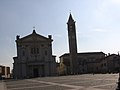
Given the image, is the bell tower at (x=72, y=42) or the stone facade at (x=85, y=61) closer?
the bell tower at (x=72, y=42)

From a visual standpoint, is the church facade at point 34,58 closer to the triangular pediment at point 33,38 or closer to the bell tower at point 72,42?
the triangular pediment at point 33,38

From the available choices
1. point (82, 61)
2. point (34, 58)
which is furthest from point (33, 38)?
point (82, 61)

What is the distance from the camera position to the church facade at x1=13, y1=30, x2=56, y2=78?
225 feet

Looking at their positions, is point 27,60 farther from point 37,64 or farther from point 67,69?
point 67,69

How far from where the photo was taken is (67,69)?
100062 millimetres

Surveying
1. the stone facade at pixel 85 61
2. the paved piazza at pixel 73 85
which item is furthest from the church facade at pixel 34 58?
the paved piazza at pixel 73 85

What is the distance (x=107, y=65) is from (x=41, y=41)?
34.7 meters

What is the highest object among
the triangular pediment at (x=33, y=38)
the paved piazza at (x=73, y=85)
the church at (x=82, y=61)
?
the triangular pediment at (x=33, y=38)

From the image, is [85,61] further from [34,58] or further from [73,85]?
[73,85]

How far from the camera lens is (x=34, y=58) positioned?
69.4 metres

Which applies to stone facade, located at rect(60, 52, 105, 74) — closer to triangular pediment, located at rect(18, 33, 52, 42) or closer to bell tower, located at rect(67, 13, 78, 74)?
bell tower, located at rect(67, 13, 78, 74)

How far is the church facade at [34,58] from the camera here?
6844 centimetres

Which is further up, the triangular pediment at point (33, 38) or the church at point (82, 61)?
the triangular pediment at point (33, 38)

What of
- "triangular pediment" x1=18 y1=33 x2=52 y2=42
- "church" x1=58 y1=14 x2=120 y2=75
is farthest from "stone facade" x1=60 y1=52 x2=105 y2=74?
"triangular pediment" x1=18 y1=33 x2=52 y2=42
